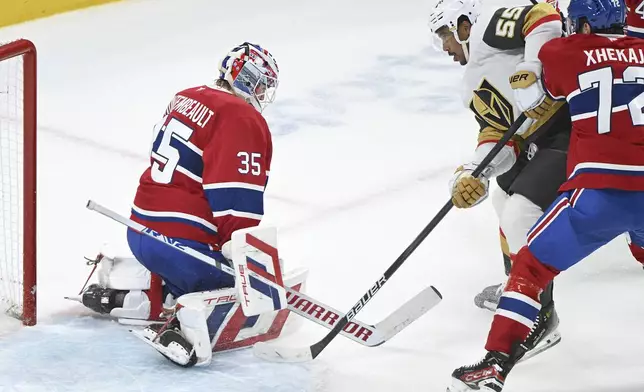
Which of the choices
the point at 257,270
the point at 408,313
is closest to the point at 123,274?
the point at 257,270

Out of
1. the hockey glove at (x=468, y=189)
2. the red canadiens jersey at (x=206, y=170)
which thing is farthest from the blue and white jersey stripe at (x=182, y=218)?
the hockey glove at (x=468, y=189)

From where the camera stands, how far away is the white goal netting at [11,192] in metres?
2.80

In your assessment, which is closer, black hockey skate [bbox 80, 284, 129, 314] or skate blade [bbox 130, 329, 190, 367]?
skate blade [bbox 130, 329, 190, 367]

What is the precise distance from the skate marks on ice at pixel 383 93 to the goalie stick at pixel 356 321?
5.60ft

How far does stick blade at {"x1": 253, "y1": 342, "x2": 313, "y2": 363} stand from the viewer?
2529 millimetres

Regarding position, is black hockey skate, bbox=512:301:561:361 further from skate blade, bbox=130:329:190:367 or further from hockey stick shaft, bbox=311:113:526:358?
skate blade, bbox=130:329:190:367

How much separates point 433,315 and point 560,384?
19.1 inches

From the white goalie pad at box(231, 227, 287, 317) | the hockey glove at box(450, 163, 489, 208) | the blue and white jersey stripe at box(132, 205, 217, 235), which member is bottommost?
the white goalie pad at box(231, 227, 287, 317)

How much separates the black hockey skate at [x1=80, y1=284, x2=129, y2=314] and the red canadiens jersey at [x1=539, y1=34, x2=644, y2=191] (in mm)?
1251

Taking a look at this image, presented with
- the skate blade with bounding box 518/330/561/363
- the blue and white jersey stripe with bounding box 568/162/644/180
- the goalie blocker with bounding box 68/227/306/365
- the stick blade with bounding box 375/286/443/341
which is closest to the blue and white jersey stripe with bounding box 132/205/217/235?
the goalie blocker with bounding box 68/227/306/365

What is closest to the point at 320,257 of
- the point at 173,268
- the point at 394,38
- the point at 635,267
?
the point at 173,268

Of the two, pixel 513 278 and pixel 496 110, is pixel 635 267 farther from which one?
pixel 513 278

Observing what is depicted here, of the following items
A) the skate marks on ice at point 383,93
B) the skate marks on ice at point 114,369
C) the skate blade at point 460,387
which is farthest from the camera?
the skate marks on ice at point 383,93

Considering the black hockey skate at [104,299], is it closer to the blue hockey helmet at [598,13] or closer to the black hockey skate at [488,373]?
the black hockey skate at [488,373]
